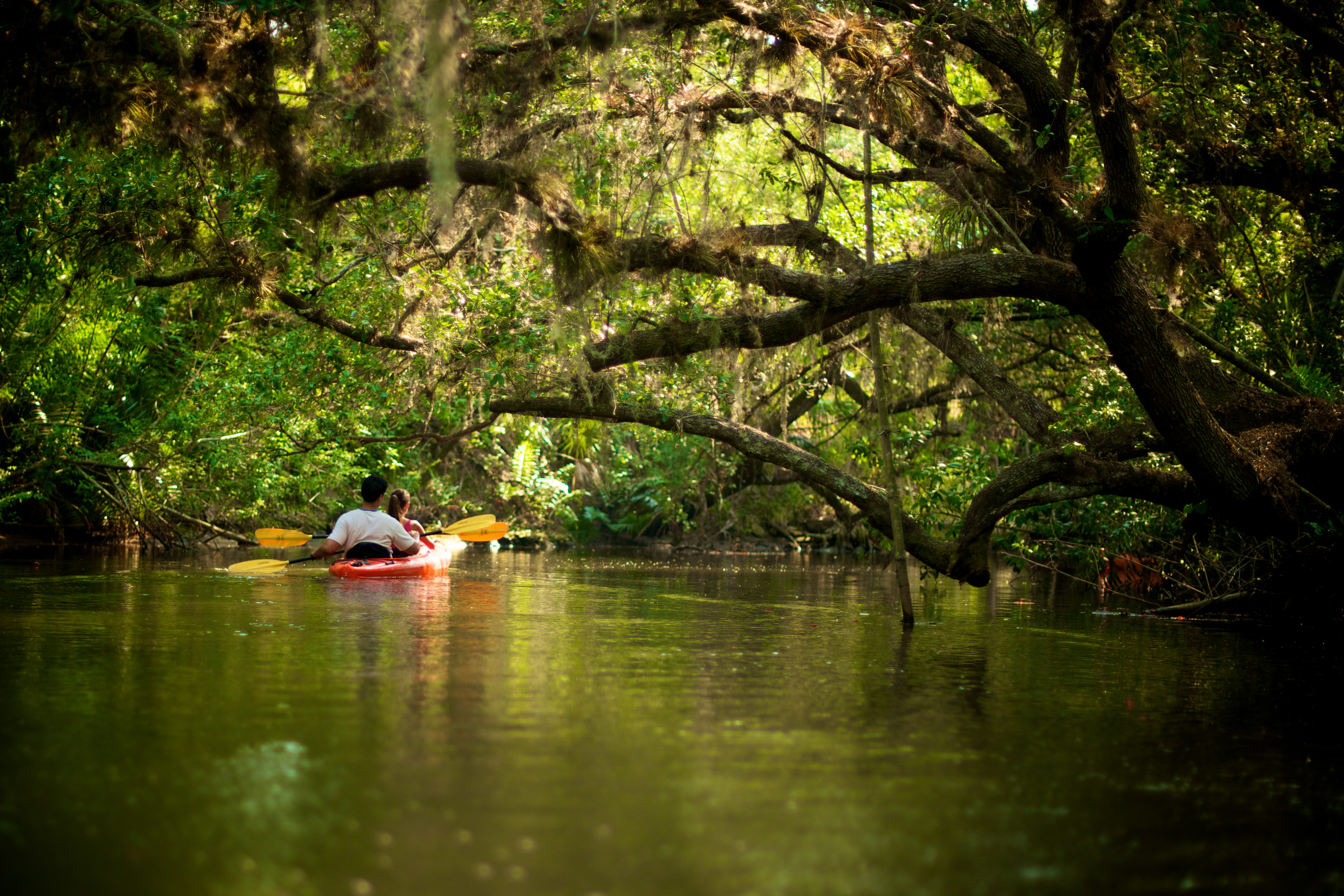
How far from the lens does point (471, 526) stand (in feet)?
53.8

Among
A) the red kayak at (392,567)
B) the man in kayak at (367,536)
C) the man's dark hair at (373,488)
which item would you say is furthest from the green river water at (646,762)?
the man in kayak at (367,536)

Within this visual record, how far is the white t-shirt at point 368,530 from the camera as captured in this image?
1372 centimetres

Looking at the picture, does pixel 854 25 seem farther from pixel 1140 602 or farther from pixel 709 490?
pixel 709 490

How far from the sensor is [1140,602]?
45.0 feet

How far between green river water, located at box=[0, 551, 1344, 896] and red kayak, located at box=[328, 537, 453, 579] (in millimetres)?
4450

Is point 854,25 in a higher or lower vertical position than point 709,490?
higher

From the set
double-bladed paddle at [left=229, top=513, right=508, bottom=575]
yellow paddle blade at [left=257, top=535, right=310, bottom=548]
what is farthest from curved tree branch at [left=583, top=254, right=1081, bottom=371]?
yellow paddle blade at [left=257, top=535, right=310, bottom=548]

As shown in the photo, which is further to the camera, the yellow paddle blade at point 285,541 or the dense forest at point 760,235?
the yellow paddle blade at point 285,541

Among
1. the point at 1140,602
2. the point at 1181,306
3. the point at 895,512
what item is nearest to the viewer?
the point at 895,512

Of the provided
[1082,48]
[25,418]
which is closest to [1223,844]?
[1082,48]

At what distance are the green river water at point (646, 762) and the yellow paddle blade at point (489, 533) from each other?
726cm

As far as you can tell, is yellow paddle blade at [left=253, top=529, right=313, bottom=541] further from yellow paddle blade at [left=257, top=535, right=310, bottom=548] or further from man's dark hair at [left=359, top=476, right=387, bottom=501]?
man's dark hair at [left=359, top=476, right=387, bottom=501]

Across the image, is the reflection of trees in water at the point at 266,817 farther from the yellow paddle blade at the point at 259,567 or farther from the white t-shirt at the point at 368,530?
the yellow paddle blade at the point at 259,567

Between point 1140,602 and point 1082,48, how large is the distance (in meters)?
7.05
